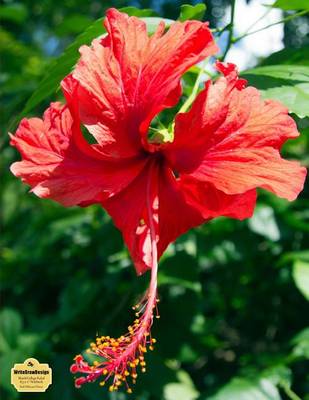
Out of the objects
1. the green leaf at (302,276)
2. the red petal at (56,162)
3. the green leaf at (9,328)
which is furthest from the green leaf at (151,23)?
the green leaf at (9,328)

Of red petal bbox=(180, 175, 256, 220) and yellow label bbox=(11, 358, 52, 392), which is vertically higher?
red petal bbox=(180, 175, 256, 220)

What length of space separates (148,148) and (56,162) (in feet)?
0.50

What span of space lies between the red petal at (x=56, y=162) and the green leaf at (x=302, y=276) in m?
0.64

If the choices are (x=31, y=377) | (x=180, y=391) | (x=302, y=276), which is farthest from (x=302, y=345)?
(x=31, y=377)

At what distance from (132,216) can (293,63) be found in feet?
1.53

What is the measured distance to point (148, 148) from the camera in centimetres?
95

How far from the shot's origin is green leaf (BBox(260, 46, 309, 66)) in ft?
3.77

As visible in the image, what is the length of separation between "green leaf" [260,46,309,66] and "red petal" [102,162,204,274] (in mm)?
387

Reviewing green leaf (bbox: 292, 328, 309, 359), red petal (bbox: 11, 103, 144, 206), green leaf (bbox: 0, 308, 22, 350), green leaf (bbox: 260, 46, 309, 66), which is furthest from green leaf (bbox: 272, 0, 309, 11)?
green leaf (bbox: 0, 308, 22, 350)

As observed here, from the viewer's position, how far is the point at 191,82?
4.01ft

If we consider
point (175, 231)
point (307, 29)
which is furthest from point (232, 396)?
point (307, 29)

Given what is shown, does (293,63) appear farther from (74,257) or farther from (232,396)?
(74,257)

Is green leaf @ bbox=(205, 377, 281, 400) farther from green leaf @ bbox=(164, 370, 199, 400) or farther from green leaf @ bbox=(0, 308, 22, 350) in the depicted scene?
green leaf @ bbox=(0, 308, 22, 350)

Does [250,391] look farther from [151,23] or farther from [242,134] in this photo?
[151,23]
